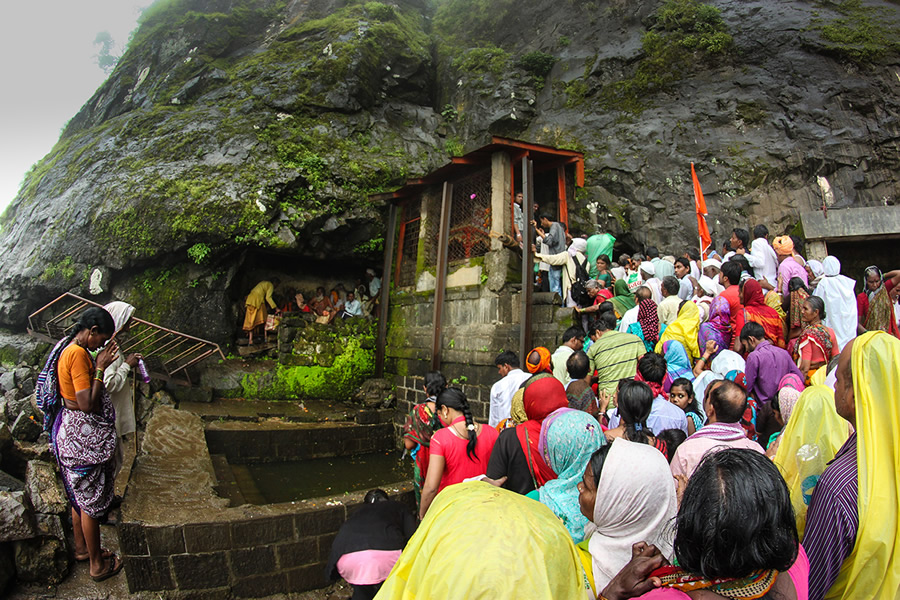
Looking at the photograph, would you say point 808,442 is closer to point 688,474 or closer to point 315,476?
point 688,474

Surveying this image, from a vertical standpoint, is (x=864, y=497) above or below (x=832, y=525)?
above

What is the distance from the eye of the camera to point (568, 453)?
2533 millimetres

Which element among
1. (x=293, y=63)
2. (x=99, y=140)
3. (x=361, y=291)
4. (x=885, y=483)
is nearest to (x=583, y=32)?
(x=293, y=63)

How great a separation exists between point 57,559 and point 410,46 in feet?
49.1

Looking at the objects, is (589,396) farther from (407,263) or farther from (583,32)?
(583,32)

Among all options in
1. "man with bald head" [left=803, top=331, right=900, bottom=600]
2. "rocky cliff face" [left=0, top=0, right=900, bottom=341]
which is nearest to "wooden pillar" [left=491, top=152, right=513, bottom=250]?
"rocky cliff face" [left=0, top=0, right=900, bottom=341]

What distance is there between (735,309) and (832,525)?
4.20 m

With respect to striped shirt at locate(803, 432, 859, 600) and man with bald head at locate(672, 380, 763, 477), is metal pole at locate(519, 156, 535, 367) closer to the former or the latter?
man with bald head at locate(672, 380, 763, 477)

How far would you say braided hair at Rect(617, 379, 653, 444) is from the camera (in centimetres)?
303

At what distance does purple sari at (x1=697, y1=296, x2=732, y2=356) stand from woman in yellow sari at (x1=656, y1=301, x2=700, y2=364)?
0.07 metres

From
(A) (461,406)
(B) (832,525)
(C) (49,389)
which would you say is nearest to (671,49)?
(A) (461,406)

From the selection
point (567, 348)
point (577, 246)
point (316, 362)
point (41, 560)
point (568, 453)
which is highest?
point (577, 246)

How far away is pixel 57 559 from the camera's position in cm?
369

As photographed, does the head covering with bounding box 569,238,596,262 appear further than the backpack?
Yes
